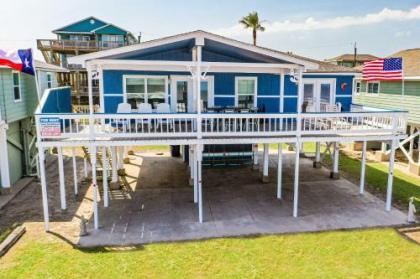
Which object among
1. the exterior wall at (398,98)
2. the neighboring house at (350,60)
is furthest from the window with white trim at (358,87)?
the neighboring house at (350,60)

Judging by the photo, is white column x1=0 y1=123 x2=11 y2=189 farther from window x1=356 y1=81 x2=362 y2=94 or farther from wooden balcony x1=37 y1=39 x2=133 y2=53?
wooden balcony x1=37 y1=39 x2=133 y2=53

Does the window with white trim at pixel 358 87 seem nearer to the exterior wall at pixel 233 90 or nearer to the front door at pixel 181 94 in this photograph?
the exterior wall at pixel 233 90

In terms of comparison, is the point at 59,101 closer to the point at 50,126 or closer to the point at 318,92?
the point at 50,126

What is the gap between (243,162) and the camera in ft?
68.7

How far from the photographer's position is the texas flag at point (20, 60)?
1369cm

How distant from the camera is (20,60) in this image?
13.8m

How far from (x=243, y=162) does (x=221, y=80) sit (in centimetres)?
602

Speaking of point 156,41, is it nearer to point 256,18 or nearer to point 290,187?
point 290,187

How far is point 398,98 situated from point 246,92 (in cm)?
1161

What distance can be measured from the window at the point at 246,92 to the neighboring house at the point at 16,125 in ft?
35.6

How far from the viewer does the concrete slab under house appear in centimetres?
1205

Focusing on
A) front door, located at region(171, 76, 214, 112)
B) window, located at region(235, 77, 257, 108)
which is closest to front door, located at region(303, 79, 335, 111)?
window, located at region(235, 77, 257, 108)

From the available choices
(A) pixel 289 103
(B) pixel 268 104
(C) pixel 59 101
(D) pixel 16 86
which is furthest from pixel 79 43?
(A) pixel 289 103

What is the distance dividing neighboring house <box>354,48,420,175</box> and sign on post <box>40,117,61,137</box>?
17.0 meters
